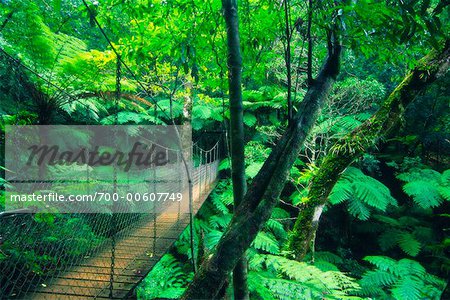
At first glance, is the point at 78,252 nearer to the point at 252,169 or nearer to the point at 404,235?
the point at 252,169

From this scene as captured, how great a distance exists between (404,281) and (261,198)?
2.09 m

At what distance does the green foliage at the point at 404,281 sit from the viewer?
2287 millimetres

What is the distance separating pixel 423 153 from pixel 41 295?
6.40m

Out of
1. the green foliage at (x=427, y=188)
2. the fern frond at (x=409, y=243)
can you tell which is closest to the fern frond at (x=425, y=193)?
the green foliage at (x=427, y=188)

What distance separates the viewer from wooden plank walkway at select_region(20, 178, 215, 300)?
4.65 ft

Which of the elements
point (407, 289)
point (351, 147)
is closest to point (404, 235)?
point (407, 289)

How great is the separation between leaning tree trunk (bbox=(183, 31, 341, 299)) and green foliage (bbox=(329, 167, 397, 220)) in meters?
2.73

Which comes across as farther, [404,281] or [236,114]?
[404,281]

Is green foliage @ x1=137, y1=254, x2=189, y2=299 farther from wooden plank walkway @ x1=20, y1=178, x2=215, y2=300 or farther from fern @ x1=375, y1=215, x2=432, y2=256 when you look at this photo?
fern @ x1=375, y1=215, x2=432, y2=256

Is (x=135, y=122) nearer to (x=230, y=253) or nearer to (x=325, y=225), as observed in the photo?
(x=325, y=225)

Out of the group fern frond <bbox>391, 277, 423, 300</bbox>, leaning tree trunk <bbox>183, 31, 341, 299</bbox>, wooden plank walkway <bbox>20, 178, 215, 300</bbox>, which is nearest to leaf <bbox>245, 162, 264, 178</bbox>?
wooden plank walkway <bbox>20, 178, 215, 300</bbox>

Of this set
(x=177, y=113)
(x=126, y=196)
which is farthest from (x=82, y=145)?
(x=177, y=113)

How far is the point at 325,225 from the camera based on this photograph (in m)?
5.17

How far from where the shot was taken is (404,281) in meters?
2.43
